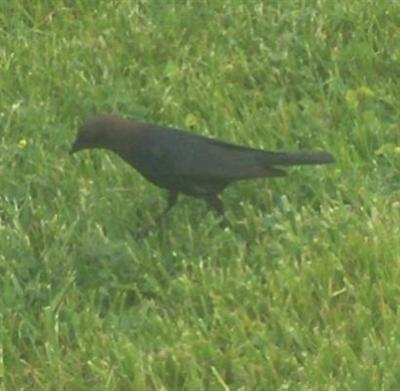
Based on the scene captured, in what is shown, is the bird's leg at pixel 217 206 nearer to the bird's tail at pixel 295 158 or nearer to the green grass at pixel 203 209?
the green grass at pixel 203 209

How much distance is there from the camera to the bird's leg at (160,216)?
5.86 metres

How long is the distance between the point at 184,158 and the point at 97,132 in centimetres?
41

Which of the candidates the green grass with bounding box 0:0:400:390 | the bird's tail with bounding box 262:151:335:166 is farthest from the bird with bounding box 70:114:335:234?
the green grass with bounding box 0:0:400:390

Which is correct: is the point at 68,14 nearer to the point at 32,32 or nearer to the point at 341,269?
the point at 32,32

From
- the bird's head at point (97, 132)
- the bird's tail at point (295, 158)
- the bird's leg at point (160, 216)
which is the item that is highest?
the bird's tail at point (295, 158)

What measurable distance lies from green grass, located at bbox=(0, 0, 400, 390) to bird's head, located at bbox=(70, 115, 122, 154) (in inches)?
9.3

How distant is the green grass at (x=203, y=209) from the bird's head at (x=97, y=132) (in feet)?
0.78

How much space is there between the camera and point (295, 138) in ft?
21.3

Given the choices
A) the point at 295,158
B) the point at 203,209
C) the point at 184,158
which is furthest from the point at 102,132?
the point at 295,158

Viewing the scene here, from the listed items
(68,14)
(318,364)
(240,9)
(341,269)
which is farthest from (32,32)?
(318,364)

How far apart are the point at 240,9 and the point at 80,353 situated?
112 inches

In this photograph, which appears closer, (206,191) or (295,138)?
(206,191)

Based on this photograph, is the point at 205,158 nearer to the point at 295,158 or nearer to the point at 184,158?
the point at 184,158

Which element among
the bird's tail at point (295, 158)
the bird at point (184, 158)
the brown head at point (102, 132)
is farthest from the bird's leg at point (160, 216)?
the bird's tail at point (295, 158)
